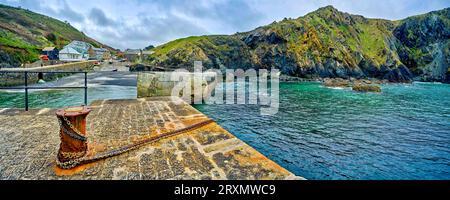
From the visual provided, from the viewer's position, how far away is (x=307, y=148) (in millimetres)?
9195

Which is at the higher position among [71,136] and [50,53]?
[50,53]

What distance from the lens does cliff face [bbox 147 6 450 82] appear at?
76.1 metres

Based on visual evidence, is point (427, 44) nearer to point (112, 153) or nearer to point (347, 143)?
point (347, 143)

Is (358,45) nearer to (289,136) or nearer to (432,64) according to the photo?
(432,64)

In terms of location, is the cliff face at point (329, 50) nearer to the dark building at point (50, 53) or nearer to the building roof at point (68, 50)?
the building roof at point (68, 50)

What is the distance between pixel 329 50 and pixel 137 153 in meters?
88.1

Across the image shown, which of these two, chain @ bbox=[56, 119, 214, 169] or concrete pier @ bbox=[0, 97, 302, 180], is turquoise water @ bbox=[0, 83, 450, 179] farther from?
chain @ bbox=[56, 119, 214, 169]

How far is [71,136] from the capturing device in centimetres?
375

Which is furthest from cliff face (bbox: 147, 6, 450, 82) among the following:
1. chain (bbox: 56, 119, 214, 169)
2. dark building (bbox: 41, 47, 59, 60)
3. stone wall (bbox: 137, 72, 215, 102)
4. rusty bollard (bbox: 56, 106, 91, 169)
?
rusty bollard (bbox: 56, 106, 91, 169)

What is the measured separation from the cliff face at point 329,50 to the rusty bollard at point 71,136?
64010 millimetres

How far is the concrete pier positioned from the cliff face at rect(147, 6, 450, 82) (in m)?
61.7

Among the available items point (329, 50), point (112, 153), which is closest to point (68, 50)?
point (329, 50)

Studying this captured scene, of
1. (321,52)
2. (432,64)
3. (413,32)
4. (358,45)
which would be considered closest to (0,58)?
(321,52)

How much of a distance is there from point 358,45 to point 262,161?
358 feet
